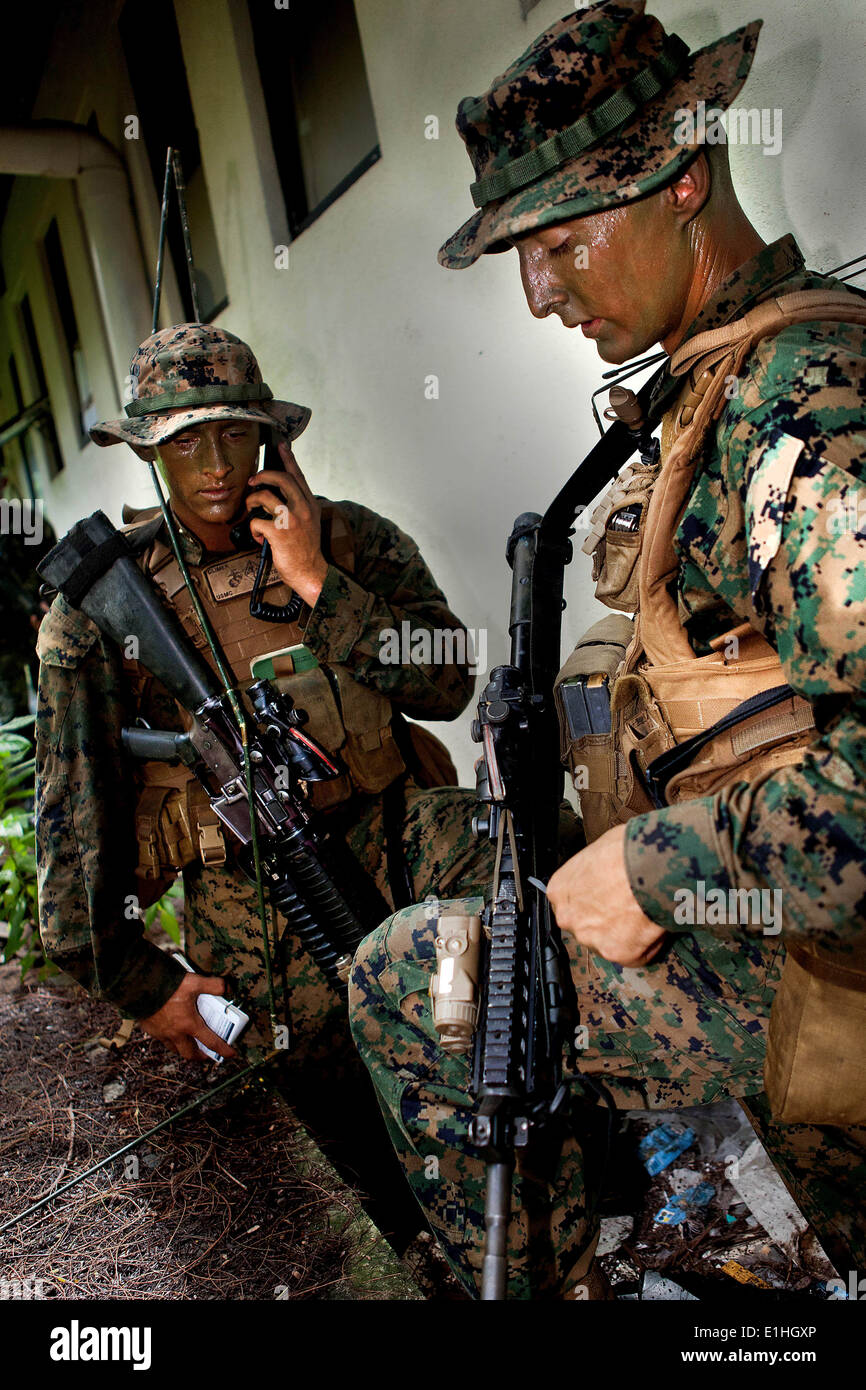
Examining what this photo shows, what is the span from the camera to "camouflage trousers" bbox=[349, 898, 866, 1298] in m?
1.42

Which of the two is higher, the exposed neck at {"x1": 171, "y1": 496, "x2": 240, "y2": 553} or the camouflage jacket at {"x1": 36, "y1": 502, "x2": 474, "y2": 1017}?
the exposed neck at {"x1": 171, "y1": 496, "x2": 240, "y2": 553}

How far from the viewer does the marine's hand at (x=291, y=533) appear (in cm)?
238

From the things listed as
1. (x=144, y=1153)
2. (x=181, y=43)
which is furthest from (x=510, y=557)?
(x=181, y=43)

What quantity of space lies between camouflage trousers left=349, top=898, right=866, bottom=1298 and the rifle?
10cm

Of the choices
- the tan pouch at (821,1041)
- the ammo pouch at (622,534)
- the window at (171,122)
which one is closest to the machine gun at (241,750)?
the ammo pouch at (622,534)

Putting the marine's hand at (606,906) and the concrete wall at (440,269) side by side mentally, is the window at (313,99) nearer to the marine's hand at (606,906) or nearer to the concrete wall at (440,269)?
the concrete wall at (440,269)

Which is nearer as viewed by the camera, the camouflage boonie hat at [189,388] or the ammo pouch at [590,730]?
the ammo pouch at [590,730]

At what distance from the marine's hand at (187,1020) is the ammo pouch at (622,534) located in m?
1.56

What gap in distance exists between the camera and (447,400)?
3.32m

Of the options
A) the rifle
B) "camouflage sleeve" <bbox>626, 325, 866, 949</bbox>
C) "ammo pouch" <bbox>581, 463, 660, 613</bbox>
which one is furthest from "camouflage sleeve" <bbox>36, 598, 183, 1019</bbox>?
"camouflage sleeve" <bbox>626, 325, 866, 949</bbox>

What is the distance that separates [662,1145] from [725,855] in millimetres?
1503

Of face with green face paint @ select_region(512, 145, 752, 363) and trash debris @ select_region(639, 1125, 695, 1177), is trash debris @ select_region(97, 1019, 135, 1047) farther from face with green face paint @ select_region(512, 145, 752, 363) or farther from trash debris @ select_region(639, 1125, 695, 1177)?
face with green face paint @ select_region(512, 145, 752, 363)

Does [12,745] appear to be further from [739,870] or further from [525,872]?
[739,870]

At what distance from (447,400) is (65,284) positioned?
7509 millimetres
